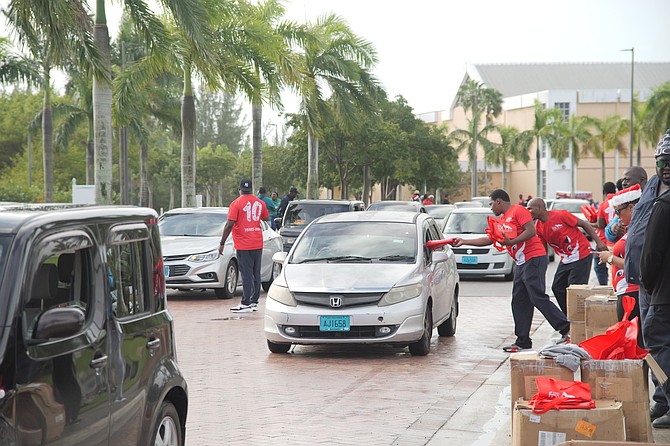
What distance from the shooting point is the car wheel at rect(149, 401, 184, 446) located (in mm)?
5516

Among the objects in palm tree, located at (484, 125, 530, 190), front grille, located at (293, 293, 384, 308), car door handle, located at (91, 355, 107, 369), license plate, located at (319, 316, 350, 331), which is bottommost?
license plate, located at (319, 316, 350, 331)

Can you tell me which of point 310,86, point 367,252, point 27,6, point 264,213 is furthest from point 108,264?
point 310,86

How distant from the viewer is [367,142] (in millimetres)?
53938

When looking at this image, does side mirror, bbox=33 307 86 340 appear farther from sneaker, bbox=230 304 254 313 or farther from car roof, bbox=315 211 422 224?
sneaker, bbox=230 304 254 313

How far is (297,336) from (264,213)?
5904 millimetres

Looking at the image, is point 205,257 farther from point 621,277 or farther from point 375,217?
point 621,277

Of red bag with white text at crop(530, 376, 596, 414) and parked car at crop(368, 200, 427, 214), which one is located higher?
parked car at crop(368, 200, 427, 214)

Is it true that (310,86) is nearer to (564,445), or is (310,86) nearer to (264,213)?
(264,213)

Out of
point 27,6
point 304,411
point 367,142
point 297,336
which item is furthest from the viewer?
point 367,142

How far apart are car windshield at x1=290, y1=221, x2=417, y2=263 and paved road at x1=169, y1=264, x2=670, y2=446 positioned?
109cm

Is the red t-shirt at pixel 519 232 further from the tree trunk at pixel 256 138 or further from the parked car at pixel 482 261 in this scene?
the tree trunk at pixel 256 138

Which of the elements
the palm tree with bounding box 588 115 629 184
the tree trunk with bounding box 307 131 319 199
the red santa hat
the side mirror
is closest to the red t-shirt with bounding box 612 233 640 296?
the red santa hat

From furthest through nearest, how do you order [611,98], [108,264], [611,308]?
[611,98], [611,308], [108,264]

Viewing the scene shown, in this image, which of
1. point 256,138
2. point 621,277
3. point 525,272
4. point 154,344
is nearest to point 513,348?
point 525,272
